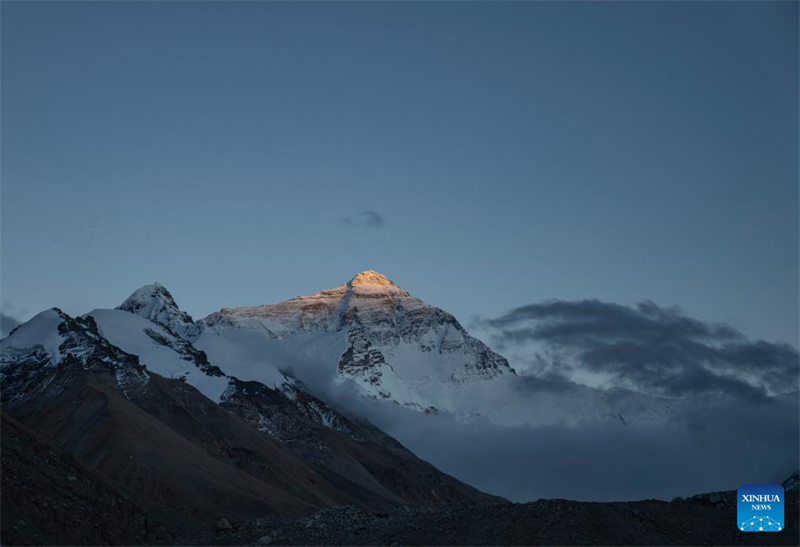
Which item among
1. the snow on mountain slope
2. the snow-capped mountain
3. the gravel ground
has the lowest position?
the gravel ground

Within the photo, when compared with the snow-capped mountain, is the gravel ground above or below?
below

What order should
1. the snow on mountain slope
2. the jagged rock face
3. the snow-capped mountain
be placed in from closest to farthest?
the snow-capped mountain < the jagged rock face < the snow on mountain slope

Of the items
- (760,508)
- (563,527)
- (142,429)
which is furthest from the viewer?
(142,429)

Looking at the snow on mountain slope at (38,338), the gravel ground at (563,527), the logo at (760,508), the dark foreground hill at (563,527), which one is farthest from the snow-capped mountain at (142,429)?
the logo at (760,508)

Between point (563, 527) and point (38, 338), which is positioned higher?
point (38, 338)

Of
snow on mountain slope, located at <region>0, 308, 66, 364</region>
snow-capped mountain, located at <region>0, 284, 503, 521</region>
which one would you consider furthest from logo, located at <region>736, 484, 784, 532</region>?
snow on mountain slope, located at <region>0, 308, 66, 364</region>

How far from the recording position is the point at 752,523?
57031 mm

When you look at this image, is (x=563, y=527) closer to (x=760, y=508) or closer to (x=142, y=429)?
(x=760, y=508)

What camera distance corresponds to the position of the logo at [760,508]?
5459 cm

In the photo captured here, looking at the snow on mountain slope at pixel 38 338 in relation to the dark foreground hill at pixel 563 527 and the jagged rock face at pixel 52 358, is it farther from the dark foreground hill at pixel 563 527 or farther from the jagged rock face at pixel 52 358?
the dark foreground hill at pixel 563 527

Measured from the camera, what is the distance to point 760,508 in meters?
56.6

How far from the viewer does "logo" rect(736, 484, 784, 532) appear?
54.6 meters

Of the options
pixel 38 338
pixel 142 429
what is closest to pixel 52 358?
pixel 38 338

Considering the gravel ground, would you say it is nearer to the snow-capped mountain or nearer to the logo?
the logo
